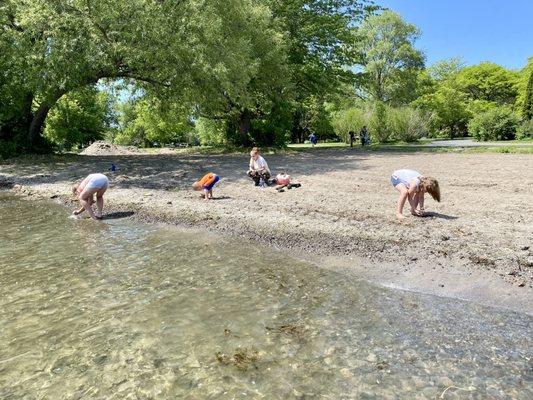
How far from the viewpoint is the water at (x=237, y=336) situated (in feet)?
13.8

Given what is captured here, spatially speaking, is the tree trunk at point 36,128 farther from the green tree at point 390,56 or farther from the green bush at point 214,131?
the green tree at point 390,56

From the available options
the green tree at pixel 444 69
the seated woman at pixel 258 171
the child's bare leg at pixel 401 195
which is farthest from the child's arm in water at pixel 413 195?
the green tree at pixel 444 69

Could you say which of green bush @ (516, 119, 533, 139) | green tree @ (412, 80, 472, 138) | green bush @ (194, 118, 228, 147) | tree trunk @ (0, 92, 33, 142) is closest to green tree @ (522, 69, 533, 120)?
green bush @ (516, 119, 533, 139)

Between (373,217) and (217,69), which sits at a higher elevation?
(217,69)

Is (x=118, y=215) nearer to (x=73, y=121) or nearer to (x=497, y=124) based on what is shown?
(x=73, y=121)

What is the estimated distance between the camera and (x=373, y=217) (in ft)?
33.4

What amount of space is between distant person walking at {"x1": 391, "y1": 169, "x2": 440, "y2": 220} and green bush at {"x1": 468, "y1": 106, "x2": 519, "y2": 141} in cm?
3741

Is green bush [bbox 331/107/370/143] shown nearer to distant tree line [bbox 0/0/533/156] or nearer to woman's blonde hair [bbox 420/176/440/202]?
distant tree line [bbox 0/0/533/156]

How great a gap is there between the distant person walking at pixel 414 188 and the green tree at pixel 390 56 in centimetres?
4786

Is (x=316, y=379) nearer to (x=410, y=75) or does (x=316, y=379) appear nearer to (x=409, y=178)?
(x=409, y=178)

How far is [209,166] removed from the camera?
2219 cm

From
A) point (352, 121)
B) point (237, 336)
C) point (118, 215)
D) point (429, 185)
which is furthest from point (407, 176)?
point (352, 121)

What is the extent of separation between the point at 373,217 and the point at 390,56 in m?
50.5

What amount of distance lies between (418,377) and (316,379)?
3.33 feet
